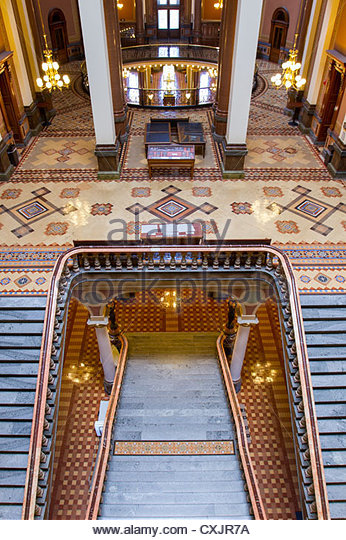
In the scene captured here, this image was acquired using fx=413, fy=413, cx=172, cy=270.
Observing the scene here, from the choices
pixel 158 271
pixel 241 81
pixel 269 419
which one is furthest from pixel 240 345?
pixel 241 81

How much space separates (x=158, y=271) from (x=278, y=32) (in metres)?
15.0

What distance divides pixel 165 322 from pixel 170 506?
165 inches

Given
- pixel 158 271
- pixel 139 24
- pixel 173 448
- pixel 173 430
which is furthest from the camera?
pixel 139 24

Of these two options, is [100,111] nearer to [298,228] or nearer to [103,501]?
[298,228]

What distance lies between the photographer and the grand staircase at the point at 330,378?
18.6 feet

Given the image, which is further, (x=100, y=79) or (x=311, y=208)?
(x=311, y=208)

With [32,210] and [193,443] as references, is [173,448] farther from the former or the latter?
[32,210]

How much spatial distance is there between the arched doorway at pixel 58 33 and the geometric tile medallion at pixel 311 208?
12766 millimetres

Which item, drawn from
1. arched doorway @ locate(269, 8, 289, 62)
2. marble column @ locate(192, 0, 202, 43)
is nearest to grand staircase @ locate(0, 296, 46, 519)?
arched doorway @ locate(269, 8, 289, 62)

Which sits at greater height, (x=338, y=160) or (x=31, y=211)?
(x=338, y=160)

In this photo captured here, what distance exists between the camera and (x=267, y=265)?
22.0 feet

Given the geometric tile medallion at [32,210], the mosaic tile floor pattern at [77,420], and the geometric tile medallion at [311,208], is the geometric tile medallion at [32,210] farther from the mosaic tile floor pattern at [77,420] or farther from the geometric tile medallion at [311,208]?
the geometric tile medallion at [311,208]

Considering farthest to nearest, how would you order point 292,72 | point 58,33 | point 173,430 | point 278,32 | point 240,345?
point 278,32
point 58,33
point 292,72
point 240,345
point 173,430

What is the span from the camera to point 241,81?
8555mm
